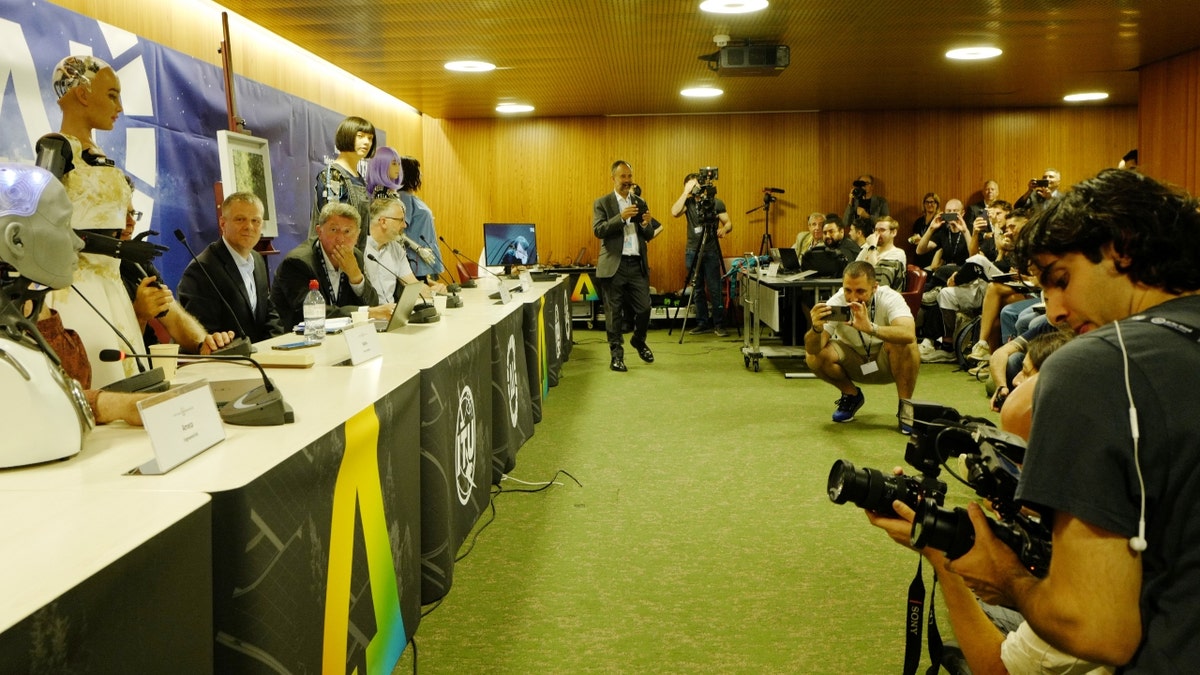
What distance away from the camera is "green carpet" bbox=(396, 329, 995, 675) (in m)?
2.03

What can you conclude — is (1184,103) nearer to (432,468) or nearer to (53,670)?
(432,468)

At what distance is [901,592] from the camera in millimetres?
2359

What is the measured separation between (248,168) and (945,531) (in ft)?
14.6

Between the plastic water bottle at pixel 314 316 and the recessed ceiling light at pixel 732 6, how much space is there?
253 centimetres

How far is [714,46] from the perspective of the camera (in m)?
5.69

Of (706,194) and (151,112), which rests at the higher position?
(151,112)

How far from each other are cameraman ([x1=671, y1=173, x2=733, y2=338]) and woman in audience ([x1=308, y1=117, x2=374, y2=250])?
398 centimetres

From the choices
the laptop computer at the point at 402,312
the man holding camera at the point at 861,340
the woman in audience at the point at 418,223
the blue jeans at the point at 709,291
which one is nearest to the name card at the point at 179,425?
the laptop computer at the point at 402,312

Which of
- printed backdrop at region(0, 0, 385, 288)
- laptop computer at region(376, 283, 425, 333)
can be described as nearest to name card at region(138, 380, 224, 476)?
laptop computer at region(376, 283, 425, 333)

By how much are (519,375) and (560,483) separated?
608mm

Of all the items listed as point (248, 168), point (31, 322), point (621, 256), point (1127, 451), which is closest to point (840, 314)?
point (621, 256)

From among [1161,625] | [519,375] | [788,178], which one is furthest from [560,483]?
[788,178]

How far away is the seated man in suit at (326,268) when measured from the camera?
11.6 ft

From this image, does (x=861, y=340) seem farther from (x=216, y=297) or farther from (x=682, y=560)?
(x=216, y=297)
